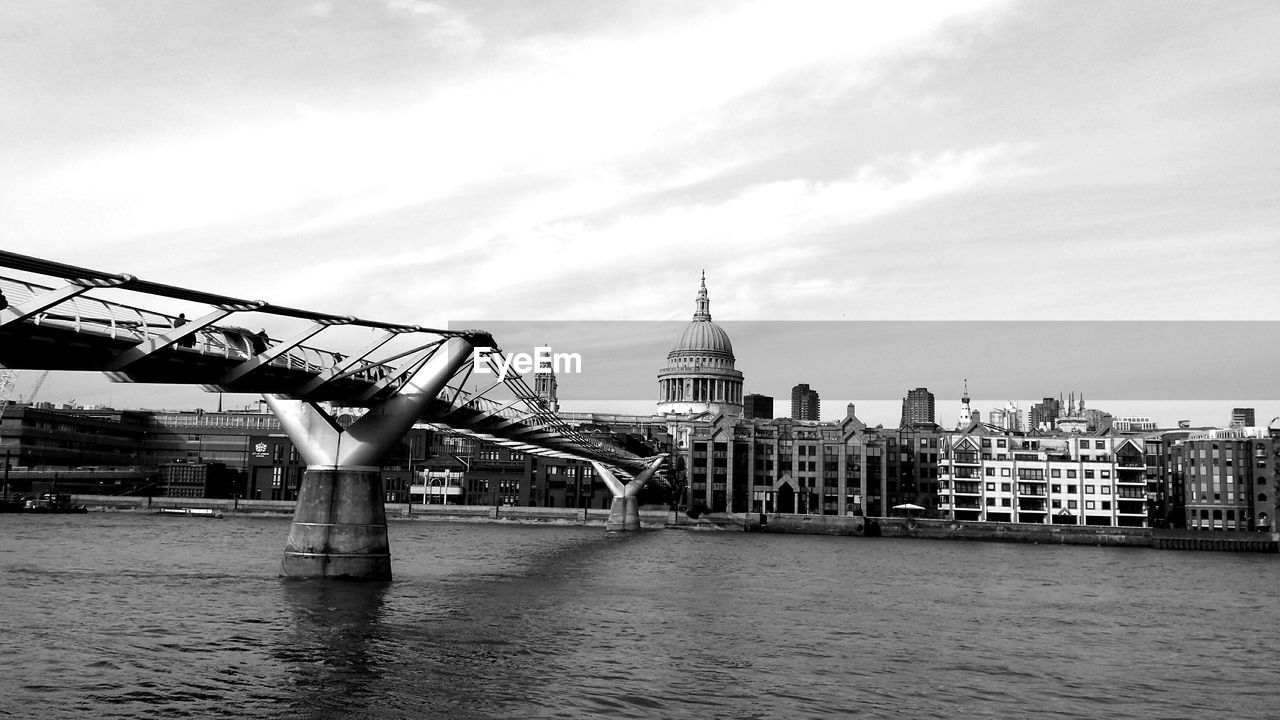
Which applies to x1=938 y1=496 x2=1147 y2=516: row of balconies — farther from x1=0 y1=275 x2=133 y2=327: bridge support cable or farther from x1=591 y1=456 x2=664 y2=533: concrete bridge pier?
x1=0 y1=275 x2=133 y2=327: bridge support cable

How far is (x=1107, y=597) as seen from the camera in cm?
5931

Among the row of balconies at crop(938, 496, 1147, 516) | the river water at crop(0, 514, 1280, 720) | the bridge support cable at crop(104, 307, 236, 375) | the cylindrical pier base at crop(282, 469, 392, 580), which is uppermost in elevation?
the bridge support cable at crop(104, 307, 236, 375)

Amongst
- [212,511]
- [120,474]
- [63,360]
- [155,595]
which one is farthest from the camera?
[120,474]

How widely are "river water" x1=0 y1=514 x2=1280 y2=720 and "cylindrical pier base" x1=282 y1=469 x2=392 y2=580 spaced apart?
97 cm

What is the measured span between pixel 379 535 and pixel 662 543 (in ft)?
188

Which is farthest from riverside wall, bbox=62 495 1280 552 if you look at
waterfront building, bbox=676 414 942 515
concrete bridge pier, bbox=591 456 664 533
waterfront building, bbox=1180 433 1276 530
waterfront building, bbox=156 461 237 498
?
waterfront building, bbox=676 414 942 515

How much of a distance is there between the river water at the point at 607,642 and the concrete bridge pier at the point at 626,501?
179 ft

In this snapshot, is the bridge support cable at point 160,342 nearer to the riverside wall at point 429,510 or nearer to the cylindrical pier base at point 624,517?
the cylindrical pier base at point 624,517

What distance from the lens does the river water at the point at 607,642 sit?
26734mm

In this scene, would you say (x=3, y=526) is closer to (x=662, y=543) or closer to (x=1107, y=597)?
(x=662, y=543)

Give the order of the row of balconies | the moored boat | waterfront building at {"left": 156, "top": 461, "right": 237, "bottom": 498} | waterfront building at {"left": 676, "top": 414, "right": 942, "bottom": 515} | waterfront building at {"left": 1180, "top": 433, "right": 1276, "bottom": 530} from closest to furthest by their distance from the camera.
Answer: waterfront building at {"left": 1180, "top": 433, "right": 1276, "bottom": 530}, the row of balconies, the moored boat, waterfront building at {"left": 676, "top": 414, "right": 942, "bottom": 515}, waterfront building at {"left": 156, "top": 461, "right": 237, "bottom": 498}

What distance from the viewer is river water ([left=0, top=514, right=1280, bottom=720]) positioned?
26734 mm

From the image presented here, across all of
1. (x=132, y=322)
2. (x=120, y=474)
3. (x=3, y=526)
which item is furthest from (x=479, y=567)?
(x=120, y=474)

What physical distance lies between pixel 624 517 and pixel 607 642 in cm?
9215
